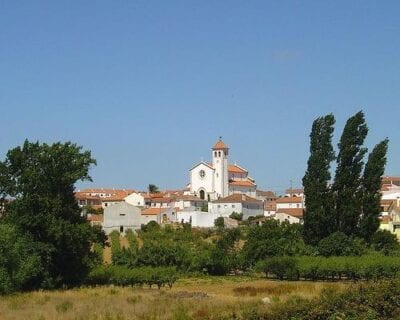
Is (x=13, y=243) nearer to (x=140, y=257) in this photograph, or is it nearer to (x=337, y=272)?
(x=140, y=257)

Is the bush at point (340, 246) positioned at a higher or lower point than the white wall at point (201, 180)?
lower

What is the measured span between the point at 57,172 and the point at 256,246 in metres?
21.9

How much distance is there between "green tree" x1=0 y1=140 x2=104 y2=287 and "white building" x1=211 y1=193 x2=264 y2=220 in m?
73.2

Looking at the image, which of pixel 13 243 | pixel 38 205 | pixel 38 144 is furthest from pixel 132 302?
pixel 38 144

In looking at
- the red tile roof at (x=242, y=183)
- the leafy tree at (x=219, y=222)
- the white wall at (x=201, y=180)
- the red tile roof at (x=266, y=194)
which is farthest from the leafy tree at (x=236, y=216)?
the red tile roof at (x=266, y=194)

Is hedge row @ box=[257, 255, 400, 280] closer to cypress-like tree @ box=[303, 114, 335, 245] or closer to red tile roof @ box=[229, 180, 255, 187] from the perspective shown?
cypress-like tree @ box=[303, 114, 335, 245]

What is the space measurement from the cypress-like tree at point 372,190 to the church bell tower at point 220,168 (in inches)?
2773

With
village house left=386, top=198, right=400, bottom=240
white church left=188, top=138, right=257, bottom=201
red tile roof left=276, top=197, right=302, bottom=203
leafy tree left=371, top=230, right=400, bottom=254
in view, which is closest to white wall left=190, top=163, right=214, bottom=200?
white church left=188, top=138, right=257, bottom=201

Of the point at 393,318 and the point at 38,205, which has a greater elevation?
the point at 38,205

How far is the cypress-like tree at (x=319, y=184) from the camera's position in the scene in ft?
159

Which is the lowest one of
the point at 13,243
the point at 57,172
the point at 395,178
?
the point at 13,243

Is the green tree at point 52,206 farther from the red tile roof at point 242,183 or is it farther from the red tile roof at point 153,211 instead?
the red tile roof at point 242,183


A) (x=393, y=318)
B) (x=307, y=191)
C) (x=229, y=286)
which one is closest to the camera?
(x=393, y=318)

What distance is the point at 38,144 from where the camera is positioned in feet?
111
